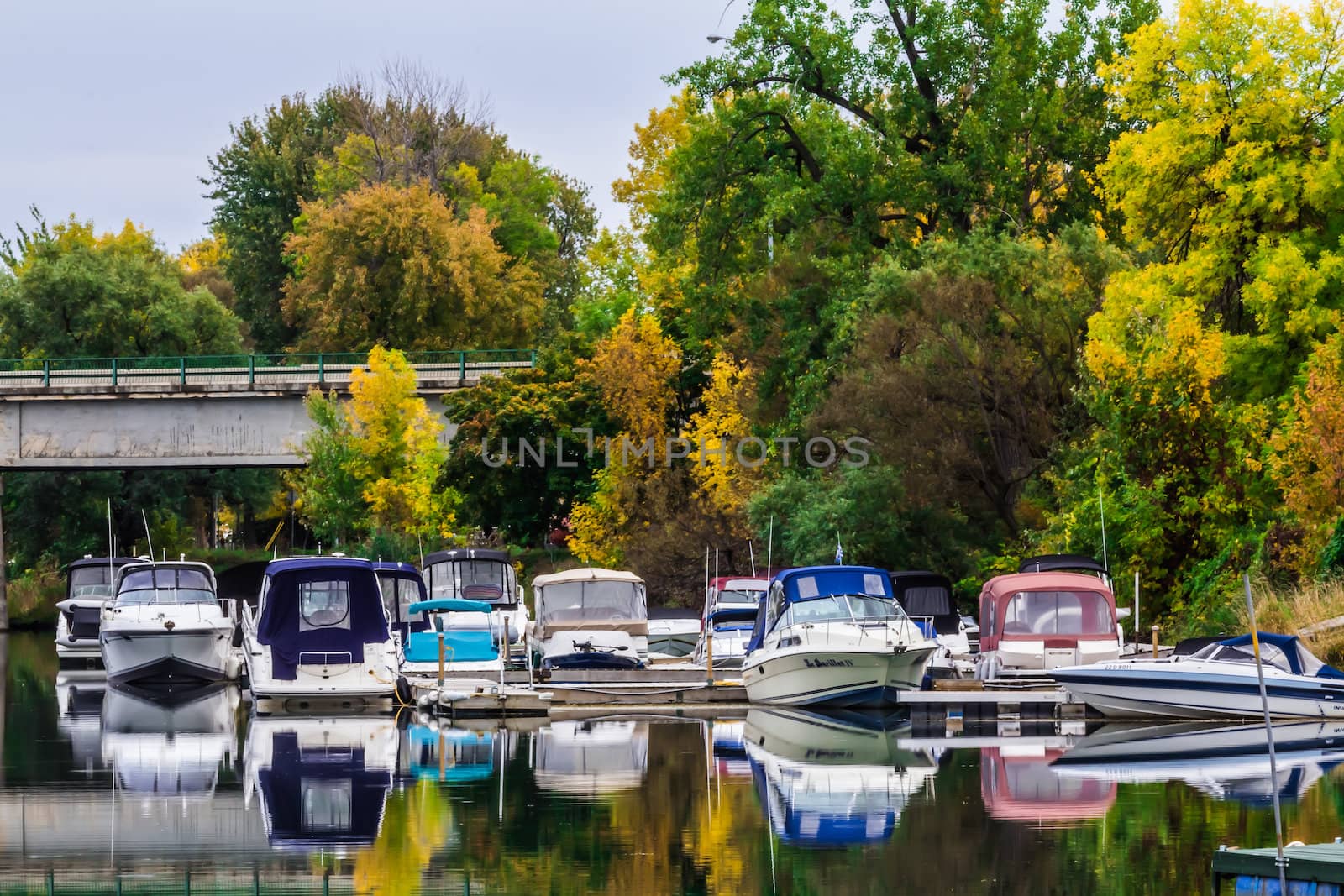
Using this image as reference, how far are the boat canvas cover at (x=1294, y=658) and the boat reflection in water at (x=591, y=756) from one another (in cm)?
875

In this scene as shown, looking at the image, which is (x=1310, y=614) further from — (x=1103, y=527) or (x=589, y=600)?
(x=589, y=600)

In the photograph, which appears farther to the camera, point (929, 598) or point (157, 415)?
point (157, 415)

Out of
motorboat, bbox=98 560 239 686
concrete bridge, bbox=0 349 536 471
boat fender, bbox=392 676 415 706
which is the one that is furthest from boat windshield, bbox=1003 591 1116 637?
concrete bridge, bbox=0 349 536 471

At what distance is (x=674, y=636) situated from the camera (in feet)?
143

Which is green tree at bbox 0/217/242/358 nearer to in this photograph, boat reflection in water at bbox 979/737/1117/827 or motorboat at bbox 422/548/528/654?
motorboat at bbox 422/548/528/654

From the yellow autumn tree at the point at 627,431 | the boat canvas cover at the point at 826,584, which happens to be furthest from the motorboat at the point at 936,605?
the yellow autumn tree at the point at 627,431

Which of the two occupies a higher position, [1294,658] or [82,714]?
[1294,658]

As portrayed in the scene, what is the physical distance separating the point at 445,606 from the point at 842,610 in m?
9.29

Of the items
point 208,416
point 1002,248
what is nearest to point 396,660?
point 1002,248

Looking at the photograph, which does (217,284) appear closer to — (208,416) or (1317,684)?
(208,416)

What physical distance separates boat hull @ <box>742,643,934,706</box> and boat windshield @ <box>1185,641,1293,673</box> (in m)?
4.37

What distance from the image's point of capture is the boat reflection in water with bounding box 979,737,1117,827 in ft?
60.9

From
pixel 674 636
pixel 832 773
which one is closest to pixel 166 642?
pixel 674 636

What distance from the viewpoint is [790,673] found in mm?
30562
